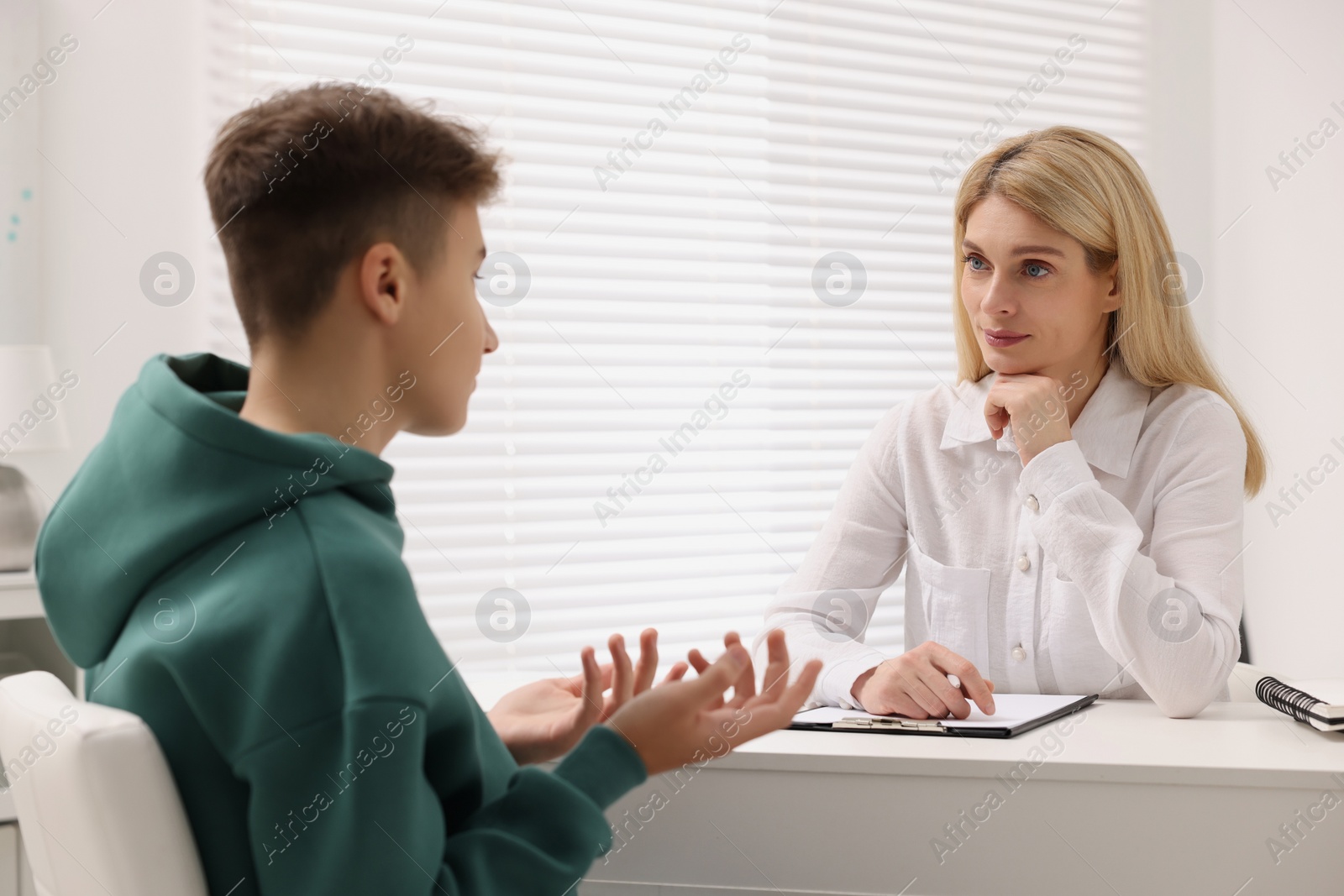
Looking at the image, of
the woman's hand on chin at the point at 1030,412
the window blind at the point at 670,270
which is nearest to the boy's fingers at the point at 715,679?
the woman's hand on chin at the point at 1030,412

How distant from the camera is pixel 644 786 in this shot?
3.52 ft

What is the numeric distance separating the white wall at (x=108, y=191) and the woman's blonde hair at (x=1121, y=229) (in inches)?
67.5

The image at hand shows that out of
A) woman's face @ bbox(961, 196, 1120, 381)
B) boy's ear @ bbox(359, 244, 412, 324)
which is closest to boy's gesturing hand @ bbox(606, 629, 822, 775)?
boy's ear @ bbox(359, 244, 412, 324)

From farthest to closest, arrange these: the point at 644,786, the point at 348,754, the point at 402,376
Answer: the point at 644,786, the point at 402,376, the point at 348,754

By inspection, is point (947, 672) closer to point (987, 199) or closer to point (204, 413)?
point (987, 199)

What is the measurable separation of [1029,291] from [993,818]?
2.75ft

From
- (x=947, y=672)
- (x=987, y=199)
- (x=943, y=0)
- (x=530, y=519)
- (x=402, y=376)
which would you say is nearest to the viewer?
(x=402, y=376)

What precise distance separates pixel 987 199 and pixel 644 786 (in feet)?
3.44

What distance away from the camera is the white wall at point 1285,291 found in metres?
2.75

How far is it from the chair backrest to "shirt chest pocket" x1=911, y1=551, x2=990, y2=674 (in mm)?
1232

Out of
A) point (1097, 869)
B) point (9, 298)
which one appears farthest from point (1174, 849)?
point (9, 298)

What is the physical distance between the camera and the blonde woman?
136cm

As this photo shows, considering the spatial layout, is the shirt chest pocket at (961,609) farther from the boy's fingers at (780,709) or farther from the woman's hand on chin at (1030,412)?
the boy's fingers at (780,709)

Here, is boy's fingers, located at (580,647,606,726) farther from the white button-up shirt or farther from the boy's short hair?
the white button-up shirt
